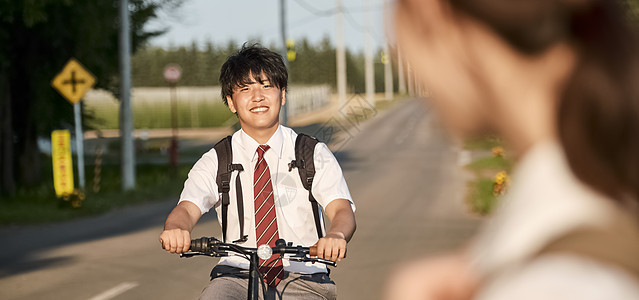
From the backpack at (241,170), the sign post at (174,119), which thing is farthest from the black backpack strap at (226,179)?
the sign post at (174,119)

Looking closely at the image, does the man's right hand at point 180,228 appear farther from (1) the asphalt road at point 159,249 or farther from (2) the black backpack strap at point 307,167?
(1) the asphalt road at point 159,249

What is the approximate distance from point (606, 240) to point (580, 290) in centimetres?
4

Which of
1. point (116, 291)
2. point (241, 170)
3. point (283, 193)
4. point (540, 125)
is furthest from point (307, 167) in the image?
point (116, 291)

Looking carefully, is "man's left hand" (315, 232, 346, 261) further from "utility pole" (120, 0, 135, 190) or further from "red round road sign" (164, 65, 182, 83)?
"red round road sign" (164, 65, 182, 83)

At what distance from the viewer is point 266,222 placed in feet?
11.1

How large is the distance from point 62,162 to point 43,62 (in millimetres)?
5787

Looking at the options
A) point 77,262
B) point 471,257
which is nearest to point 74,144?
point 77,262

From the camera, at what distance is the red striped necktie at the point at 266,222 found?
3309mm

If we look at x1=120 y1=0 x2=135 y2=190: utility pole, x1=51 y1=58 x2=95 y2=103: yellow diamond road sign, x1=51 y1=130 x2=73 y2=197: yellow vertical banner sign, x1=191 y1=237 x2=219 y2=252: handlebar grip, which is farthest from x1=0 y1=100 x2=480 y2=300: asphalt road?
x1=51 y1=58 x2=95 y2=103: yellow diamond road sign

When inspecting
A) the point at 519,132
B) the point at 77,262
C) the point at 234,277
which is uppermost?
the point at 519,132

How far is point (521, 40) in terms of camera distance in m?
0.62

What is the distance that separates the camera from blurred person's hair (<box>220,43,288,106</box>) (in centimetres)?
356

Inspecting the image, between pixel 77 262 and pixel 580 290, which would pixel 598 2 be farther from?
pixel 77 262

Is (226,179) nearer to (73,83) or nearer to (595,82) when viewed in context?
(595,82)
